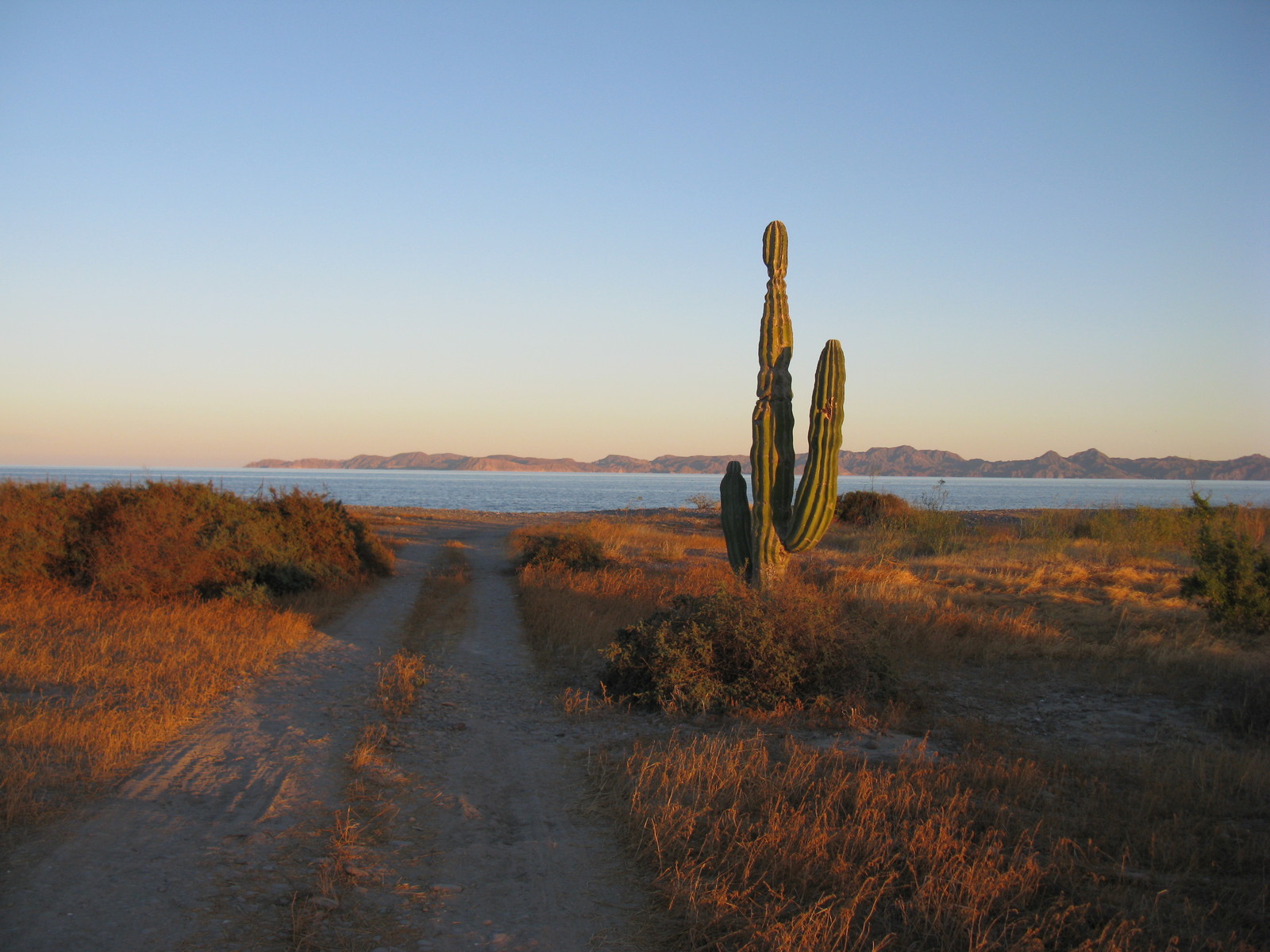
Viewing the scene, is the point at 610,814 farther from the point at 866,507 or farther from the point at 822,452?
the point at 866,507

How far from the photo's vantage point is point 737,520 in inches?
479

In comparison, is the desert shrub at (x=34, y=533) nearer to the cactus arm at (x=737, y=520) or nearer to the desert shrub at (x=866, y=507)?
the cactus arm at (x=737, y=520)

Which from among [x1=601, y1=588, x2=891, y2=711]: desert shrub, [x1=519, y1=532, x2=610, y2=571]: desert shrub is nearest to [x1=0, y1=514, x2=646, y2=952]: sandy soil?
[x1=601, y1=588, x2=891, y2=711]: desert shrub

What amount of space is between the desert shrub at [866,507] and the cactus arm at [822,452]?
69.9ft

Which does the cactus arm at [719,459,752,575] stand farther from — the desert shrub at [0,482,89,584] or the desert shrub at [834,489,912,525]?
the desert shrub at [834,489,912,525]

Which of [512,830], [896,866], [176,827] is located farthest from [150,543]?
[896,866]

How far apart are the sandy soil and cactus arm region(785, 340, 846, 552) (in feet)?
14.9

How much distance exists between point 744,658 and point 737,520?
3.74 meters

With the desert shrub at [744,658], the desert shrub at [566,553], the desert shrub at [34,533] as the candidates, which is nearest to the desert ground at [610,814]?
the desert shrub at [744,658]

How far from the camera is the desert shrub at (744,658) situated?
8414 millimetres

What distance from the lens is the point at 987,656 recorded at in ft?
35.3

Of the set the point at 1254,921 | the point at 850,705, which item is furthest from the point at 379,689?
the point at 1254,921

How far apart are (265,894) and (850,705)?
19.7ft

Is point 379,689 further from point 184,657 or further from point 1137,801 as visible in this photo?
point 1137,801
